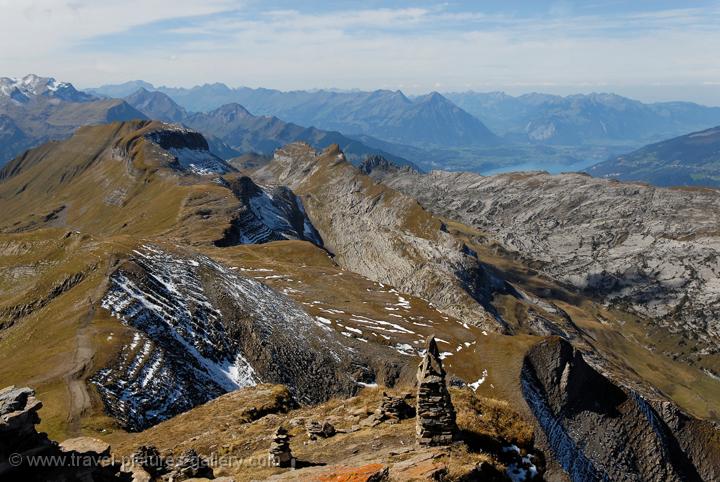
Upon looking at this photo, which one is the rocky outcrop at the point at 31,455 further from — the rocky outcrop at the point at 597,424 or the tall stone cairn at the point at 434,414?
the rocky outcrop at the point at 597,424

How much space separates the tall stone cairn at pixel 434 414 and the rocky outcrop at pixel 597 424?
44.4 metres

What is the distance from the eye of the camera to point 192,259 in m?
84.0

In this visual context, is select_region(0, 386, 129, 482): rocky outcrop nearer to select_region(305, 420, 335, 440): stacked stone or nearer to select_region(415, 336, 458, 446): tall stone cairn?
select_region(305, 420, 335, 440): stacked stone

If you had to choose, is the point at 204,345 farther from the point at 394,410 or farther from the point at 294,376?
the point at 394,410

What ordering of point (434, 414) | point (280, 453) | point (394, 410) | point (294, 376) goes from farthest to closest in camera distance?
point (294, 376), point (394, 410), point (280, 453), point (434, 414)

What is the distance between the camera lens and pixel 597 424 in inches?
2618

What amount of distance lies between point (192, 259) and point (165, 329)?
75.3 ft

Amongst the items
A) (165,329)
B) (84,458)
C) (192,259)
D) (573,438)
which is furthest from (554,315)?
(84,458)

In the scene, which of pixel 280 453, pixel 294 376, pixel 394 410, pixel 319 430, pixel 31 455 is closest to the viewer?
pixel 31 455

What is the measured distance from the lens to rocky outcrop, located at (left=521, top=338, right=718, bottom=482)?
6303 cm

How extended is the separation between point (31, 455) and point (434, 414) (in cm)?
1560

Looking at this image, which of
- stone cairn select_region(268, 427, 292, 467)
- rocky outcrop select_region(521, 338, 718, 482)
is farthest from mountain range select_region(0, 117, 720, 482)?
stone cairn select_region(268, 427, 292, 467)

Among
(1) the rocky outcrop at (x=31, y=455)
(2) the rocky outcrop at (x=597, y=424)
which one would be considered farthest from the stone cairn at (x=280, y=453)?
(2) the rocky outcrop at (x=597, y=424)

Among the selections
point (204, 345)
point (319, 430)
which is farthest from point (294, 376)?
point (319, 430)
